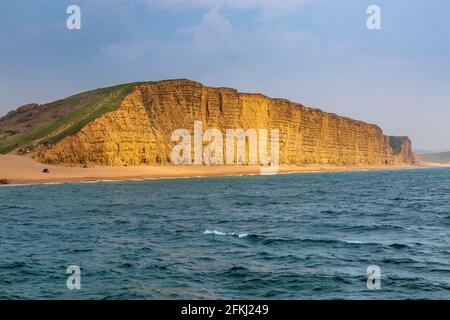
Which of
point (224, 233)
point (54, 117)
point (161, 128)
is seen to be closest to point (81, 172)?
point (161, 128)


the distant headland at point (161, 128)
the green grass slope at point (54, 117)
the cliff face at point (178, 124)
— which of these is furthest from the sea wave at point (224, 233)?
the green grass slope at point (54, 117)

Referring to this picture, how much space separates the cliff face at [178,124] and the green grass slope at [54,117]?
12.9 ft

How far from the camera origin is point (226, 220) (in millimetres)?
29453

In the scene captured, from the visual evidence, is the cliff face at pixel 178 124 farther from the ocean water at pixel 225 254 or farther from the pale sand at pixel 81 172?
the ocean water at pixel 225 254

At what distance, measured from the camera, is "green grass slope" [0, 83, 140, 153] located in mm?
106812

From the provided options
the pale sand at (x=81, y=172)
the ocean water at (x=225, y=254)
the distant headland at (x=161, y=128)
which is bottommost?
the ocean water at (x=225, y=254)

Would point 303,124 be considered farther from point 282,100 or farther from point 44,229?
point 44,229

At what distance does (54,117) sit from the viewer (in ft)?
421

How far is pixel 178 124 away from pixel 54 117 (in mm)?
35383

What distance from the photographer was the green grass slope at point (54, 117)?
106812 mm

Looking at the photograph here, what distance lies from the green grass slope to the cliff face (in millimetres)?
3933

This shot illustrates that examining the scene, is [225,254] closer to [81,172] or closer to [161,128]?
[81,172]
